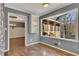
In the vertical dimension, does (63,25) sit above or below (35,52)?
above

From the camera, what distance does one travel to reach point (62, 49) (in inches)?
94.5

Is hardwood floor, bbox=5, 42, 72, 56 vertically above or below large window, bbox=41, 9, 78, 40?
below

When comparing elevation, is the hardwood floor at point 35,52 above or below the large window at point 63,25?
below

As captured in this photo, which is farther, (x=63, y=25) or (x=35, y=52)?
(x=63, y=25)

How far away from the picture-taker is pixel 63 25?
2549 millimetres

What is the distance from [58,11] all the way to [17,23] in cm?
327

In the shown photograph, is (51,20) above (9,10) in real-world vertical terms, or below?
below

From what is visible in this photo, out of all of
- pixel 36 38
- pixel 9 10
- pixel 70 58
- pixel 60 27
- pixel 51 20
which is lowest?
pixel 36 38

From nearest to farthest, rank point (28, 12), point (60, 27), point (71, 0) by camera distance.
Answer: point (71, 0), point (60, 27), point (28, 12)

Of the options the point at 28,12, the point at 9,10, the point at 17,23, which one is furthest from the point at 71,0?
the point at 17,23

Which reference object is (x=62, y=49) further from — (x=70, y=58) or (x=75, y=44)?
(x=70, y=58)

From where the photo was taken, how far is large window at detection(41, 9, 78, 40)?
2.13m

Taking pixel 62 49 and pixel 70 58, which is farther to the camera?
pixel 62 49

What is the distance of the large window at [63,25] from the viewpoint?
2.13 m
